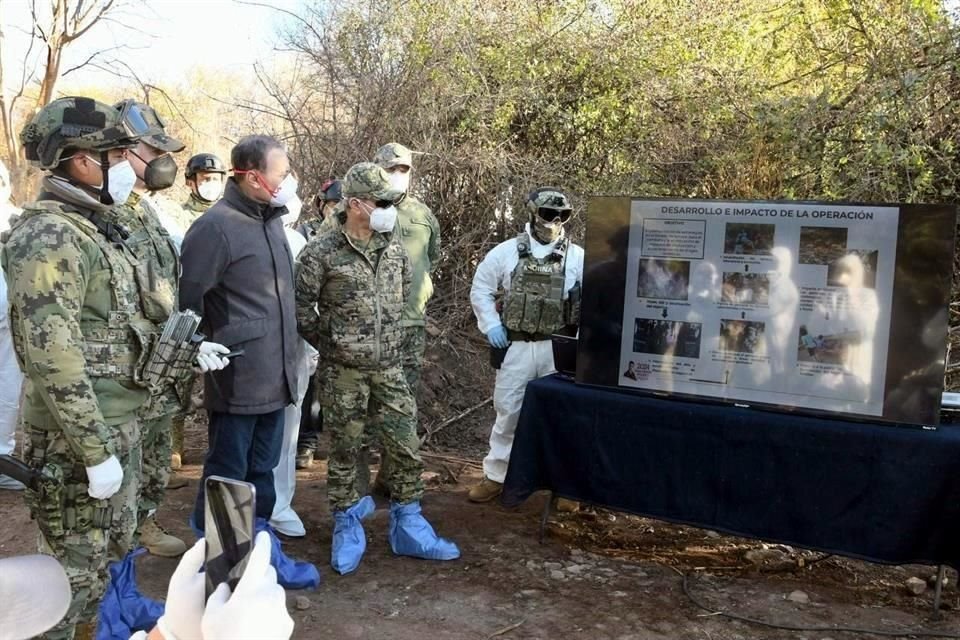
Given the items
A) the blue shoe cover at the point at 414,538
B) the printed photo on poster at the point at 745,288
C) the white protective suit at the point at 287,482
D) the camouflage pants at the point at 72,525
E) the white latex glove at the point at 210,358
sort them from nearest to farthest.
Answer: the camouflage pants at the point at 72,525, the white latex glove at the point at 210,358, the printed photo on poster at the point at 745,288, the blue shoe cover at the point at 414,538, the white protective suit at the point at 287,482

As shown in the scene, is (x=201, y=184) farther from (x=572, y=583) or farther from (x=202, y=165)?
(x=572, y=583)

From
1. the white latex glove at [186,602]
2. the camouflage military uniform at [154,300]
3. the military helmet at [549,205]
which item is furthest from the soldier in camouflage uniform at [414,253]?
the white latex glove at [186,602]

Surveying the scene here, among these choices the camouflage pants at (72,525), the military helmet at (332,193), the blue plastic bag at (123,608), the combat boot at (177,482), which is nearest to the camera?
the camouflage pants at (72,525)

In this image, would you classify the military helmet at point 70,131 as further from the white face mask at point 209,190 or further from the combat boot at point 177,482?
the combat boot at point 177,482

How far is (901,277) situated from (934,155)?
10.0ft

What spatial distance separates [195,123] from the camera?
21.1 metres

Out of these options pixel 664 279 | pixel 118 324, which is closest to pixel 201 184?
pixel 118 324

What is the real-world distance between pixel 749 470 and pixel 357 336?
2.12 meters

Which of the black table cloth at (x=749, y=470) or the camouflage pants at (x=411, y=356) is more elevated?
the camouflage pants at (x=411, y=356)

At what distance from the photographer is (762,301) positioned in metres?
4.09

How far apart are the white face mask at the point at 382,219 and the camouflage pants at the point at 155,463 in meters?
1.38

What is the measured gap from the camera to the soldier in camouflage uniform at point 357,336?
13.7ft

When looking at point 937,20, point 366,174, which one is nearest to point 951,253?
point 366,174

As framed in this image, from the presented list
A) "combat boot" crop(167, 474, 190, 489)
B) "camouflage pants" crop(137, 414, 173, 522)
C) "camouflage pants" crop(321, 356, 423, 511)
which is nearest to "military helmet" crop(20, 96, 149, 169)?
"camouflage pants" crop(137, 414, 173, 522)
